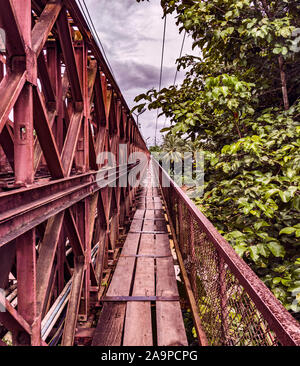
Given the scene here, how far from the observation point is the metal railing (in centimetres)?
89

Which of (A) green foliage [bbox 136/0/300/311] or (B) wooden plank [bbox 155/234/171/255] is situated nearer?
(A) green foliage [bbox 136/0/300/311]

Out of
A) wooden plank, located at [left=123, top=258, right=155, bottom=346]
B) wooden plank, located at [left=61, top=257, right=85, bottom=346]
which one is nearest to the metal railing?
wooden plank, located at [left=123, top=258, right=155, bottom=346]

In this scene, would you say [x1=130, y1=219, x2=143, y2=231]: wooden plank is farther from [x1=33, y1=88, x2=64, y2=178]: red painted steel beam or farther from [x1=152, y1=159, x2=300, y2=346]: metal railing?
[x1=33, y1=88, x2=64, y2=178]: red painted steel beam

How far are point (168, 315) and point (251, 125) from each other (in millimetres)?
2782

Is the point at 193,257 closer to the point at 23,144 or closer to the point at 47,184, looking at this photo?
the point at 47,184

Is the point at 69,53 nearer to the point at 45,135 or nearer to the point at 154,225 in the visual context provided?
the point at 45,135

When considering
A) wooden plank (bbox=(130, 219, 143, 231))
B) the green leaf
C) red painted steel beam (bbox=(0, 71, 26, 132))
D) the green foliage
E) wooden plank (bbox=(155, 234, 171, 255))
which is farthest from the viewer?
wooden plank (bbox=(130, 219, 143, 231))

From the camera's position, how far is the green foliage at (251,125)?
7.89 feet

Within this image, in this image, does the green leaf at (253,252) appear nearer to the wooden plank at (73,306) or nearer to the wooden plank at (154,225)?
the wooden plank at (73,306)

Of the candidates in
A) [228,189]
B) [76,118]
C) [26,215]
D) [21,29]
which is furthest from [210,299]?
[21,29]

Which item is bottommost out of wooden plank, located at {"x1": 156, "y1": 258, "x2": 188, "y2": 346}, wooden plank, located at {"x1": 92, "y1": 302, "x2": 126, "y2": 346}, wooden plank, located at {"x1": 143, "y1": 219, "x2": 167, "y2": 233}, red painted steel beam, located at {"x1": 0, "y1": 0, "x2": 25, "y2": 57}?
wooden plank, located at {"x1": 92, "y1": 302, "x2": 126, "y2": 346}

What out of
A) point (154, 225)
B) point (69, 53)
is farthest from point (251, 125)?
point (154, 225)

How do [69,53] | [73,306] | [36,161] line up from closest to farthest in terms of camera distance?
[69,53] < [73,306] < [36,161]

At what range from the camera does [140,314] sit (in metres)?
2.84
